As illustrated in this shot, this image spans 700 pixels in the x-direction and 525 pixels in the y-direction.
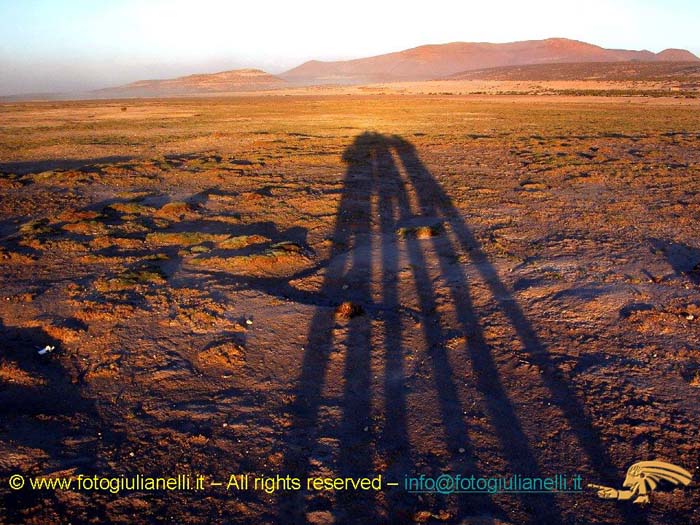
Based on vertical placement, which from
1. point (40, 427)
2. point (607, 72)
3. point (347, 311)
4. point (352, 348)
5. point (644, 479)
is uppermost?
point (607, 72)

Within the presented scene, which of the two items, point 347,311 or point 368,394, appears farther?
point 347,311

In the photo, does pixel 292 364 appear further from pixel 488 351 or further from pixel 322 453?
pixel 488 351

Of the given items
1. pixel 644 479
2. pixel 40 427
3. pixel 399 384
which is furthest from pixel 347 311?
pixel 644 479

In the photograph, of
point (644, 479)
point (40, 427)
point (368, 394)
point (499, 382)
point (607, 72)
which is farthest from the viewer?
point (607, 72)

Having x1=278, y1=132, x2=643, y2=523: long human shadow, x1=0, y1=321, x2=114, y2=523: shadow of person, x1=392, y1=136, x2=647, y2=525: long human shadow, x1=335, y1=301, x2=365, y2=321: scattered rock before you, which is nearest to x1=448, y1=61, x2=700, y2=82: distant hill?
x1=278, y1=132, x2=643, y2=523: long human shadow

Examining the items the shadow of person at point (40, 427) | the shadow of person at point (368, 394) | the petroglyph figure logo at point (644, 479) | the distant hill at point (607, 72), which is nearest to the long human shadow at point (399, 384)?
the shadow of person at point (368, 394)

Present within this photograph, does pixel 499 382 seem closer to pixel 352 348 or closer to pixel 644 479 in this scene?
pixel 644 479

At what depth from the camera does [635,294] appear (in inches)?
253

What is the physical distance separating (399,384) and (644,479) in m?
2.14

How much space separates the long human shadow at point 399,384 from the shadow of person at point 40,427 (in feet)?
5.55

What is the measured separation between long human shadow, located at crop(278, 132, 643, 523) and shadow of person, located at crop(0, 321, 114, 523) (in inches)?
66.5

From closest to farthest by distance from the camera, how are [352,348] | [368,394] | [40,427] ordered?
[40,427], [368,394], [352,348]

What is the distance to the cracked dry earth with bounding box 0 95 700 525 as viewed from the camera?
367 cm

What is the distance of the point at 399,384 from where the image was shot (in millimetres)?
4770
